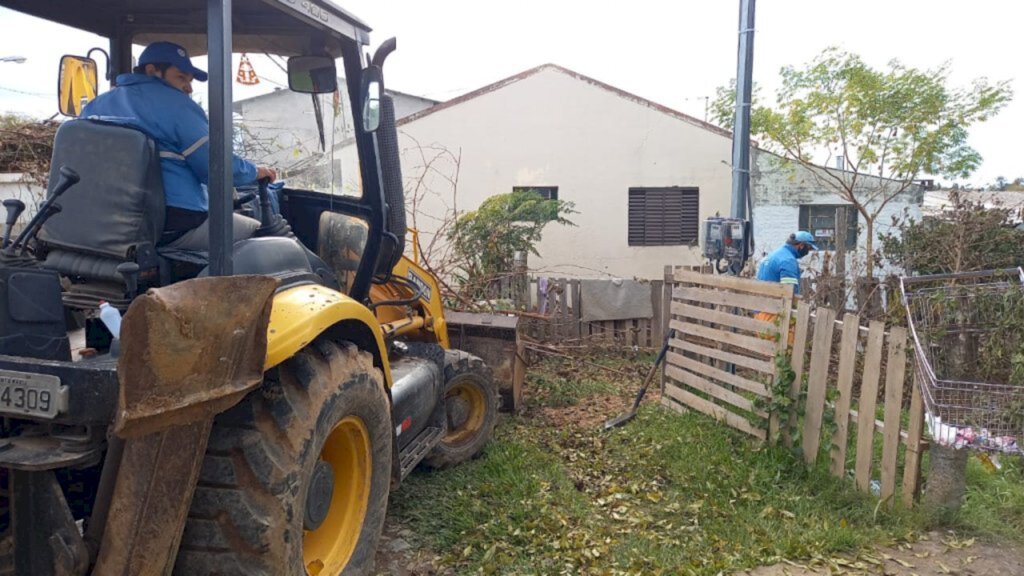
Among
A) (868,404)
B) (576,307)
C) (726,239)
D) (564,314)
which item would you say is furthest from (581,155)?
(868,404)

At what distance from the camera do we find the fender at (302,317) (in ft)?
8.50

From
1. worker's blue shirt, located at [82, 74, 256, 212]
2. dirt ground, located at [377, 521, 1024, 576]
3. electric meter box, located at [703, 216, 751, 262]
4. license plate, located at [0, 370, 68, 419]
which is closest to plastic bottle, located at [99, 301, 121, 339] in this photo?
license plate, located at [0, 370, 68, 419]

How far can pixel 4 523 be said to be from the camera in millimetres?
2406

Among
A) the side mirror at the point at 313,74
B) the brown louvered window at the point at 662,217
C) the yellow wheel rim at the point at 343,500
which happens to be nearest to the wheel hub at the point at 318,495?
the yellow wheel rim at the point at 343,500

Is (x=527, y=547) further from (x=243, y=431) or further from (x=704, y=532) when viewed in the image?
(x=243, y=431)

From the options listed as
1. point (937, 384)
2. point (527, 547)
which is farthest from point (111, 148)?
point (937, 384)

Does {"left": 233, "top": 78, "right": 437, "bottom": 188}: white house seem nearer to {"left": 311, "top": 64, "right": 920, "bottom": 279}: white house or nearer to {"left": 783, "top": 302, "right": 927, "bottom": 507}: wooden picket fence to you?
{"left": 783, "top": 302, "right": 927, "bottom": 507}: wooden picket fence

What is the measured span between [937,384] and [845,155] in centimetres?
946

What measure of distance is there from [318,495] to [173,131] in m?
1.50

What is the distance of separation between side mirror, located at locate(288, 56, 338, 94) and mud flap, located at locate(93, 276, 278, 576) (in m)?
2.10

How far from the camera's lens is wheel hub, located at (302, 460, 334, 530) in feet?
9.52

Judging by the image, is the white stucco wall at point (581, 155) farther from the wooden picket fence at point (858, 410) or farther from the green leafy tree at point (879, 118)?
the wooden picket fence at point (858, 410)

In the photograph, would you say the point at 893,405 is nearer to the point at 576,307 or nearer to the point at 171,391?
the point at 171,391

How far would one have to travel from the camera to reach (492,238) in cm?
1090
